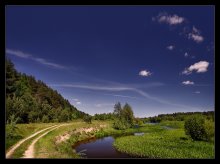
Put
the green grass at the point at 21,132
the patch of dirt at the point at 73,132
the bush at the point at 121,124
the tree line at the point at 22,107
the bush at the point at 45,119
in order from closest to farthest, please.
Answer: the green grass at the point at 21,132 < the patch of dirt at the point at 73,132 < the tree line at the point at 22,107 < the bush at the point at 45,119 < the bush at the point at 121,124

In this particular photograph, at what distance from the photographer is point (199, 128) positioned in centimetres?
3050

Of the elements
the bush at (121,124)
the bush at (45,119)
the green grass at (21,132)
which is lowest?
the bush at (121,124)

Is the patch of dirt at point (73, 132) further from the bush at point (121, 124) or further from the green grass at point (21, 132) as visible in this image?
the bush at point (121, 124)

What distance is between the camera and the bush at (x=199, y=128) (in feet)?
98.9

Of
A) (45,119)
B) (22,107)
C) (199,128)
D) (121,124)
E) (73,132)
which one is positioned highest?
(22,107)

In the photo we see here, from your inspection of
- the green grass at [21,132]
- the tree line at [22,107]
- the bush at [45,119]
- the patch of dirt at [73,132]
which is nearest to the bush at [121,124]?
the patch of dirt at [73,132]

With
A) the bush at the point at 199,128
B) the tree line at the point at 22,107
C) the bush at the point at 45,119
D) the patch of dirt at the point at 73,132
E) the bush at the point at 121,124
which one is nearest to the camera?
the patch of dirt at the point at 73,132

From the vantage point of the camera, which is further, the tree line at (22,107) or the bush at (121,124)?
the bush at (121,124)

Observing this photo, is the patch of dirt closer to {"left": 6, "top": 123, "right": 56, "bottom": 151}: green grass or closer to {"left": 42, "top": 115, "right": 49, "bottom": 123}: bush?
{"left": 6, "top": 123, "right": 56, "bottom": 151}: green grass

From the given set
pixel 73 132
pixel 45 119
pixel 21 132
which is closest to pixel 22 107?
pixel 73 132

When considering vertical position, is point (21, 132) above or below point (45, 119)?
above

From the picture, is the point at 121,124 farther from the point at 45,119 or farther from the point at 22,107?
the point at 22,107
